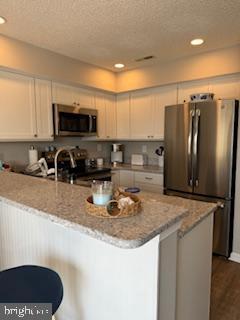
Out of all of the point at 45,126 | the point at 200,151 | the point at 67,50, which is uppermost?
the point at 67,50

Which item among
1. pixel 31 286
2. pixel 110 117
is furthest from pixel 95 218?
pixel 110 117

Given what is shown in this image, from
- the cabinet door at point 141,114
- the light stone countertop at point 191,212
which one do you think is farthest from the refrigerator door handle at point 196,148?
the light stone countertop at point 191,212

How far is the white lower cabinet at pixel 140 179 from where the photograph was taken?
3.40 meters

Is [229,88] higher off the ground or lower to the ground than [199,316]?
higher

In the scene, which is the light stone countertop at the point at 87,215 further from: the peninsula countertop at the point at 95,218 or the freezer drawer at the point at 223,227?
the freezer drawer at the point at 223,227

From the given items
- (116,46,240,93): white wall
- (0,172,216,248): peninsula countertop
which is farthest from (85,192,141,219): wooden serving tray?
(116,46,240,93): white wall

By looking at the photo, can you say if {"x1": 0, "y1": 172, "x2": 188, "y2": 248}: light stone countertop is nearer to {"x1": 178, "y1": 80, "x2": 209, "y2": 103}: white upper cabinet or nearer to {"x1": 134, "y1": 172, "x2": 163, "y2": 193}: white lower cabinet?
{"x1": 134, "y1": 172, "x2": 163, "y2": 193}: white lower cabinet

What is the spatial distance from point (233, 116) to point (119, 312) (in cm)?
224

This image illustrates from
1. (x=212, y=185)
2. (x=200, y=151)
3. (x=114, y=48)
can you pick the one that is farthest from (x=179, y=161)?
(x=114, y=48)

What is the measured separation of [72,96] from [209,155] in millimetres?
2074

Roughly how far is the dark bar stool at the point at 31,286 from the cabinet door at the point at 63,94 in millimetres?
2489

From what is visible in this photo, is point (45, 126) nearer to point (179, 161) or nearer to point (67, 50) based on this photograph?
point (67, 50)

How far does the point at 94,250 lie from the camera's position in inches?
44.9

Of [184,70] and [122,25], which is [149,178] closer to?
[184,70]
